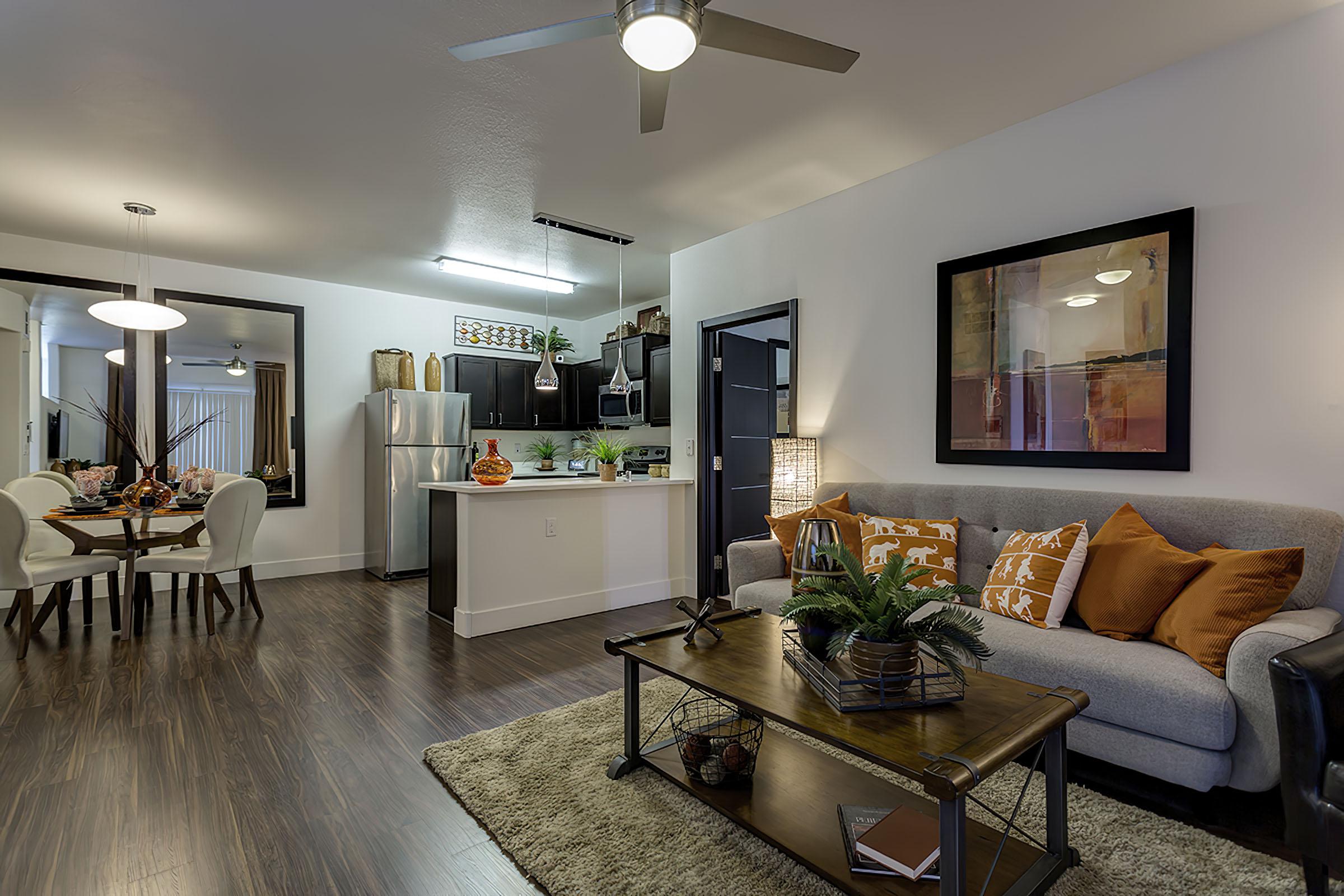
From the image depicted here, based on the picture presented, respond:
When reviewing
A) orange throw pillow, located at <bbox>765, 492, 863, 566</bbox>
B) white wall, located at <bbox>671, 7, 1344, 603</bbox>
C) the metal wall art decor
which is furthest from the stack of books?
the metal wall art decor

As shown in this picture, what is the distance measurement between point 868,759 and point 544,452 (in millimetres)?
5938

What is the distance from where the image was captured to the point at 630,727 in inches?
84.7

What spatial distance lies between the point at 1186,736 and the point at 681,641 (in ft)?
4.81

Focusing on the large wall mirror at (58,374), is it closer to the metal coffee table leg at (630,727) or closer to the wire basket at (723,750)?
the metal coffee table leg at (630,727)

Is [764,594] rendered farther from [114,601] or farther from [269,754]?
[114,601]

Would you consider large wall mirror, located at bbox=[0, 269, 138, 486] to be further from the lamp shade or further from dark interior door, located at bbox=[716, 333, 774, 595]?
the lamp shade

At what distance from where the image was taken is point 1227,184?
2.42 metres

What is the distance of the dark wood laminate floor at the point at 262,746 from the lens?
173cm

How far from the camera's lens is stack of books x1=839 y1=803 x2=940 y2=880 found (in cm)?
149

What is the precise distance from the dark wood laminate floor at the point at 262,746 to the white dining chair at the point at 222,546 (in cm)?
33

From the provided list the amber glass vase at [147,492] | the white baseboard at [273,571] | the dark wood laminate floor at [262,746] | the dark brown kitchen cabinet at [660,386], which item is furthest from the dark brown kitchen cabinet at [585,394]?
the amber glass vase at [147,492]

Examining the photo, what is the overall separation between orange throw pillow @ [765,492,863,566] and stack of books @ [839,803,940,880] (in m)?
1.55

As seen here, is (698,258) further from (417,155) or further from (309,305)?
(309,305)

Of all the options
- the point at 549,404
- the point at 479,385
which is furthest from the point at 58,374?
the point at 549,404
